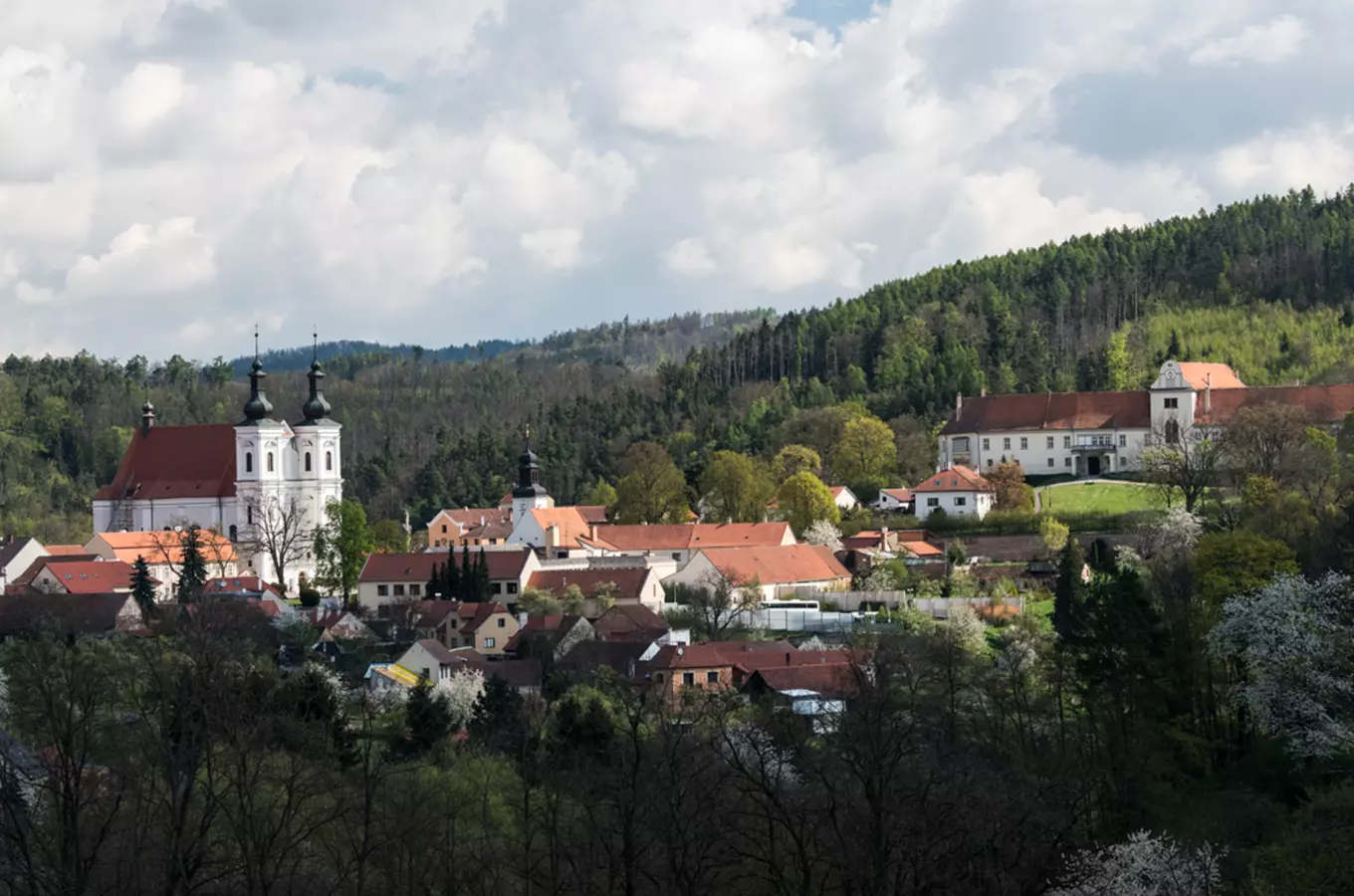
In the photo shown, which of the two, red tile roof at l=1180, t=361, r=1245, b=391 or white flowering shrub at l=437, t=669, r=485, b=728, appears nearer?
white flowering shrub at l=437, t=669, r=485, b=728

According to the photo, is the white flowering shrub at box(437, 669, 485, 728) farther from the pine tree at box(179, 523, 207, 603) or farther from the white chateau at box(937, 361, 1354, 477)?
the white chateau at box(937, 361, 1354, 477)

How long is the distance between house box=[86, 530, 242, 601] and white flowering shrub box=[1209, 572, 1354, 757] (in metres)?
43.6

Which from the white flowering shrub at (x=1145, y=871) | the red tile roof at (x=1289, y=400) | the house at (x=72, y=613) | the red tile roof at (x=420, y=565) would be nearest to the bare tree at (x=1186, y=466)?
the red tile roof at (x=1289, y=400)

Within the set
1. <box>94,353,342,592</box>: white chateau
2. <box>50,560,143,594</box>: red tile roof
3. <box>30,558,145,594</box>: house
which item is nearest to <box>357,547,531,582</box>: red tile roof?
<box>30,558,145,594</box>: house

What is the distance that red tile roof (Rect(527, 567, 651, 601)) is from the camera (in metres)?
63.8

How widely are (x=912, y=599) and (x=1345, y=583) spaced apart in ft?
80.0

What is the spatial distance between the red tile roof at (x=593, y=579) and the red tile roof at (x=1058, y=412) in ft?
77.7

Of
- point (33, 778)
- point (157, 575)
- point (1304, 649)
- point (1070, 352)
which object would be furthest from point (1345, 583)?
point (1070, 352)

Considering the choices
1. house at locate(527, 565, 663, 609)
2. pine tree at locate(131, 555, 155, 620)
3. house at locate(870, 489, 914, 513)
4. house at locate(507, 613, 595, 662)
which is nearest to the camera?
house at locate(507, 613, 595, 662)

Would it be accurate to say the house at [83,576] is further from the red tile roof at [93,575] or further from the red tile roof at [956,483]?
the red tile roof at [956,483]

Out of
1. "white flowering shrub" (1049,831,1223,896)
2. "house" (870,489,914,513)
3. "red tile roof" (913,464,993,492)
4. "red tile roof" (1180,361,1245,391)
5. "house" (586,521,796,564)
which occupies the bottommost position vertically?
"white flowering shrub" (1049,831,1223,896)

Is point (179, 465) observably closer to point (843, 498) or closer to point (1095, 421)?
point (843, 498)

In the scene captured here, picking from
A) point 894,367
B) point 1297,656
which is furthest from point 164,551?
point 1297,656

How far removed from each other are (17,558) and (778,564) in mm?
28382
